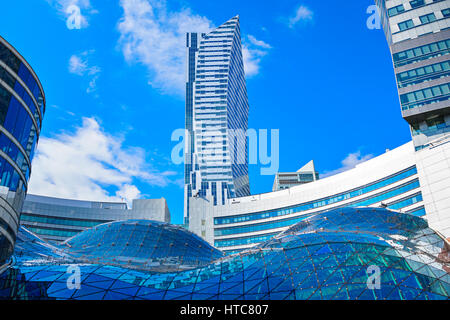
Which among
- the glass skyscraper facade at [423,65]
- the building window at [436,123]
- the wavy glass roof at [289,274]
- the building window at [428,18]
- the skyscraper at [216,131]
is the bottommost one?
the wavy glass roof at [289,274]

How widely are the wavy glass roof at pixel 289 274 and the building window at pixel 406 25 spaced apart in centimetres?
4375

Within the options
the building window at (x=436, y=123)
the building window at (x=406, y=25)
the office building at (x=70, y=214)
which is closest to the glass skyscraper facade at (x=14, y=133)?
the building window at (x=436, y=123)

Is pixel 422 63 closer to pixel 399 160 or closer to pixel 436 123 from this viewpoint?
pixel 436 123

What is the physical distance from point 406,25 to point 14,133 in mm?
64676

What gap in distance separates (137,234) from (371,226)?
25.7 metres

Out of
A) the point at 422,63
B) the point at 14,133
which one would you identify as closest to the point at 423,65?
the point at 422,63

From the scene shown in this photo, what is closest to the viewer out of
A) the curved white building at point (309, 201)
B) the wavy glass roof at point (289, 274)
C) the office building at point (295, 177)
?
the wavy glass roof at point (289, 274)

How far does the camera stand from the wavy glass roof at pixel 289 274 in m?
20.2

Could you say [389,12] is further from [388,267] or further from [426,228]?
[388,267]

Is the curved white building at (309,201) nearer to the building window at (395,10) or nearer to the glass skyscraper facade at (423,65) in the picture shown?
the glass skyscraper facade at (423,65)

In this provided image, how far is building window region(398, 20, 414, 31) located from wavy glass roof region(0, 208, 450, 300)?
144ft

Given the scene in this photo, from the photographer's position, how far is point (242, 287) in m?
22.5
